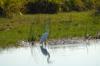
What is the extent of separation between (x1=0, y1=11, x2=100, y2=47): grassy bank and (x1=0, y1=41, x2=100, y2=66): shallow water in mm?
1403

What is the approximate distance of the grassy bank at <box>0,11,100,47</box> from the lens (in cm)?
2116

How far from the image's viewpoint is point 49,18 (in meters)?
24.6

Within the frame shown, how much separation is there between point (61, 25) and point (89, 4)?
20.3 ft

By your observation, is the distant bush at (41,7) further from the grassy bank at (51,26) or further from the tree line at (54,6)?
the grassy bank at (51,26)

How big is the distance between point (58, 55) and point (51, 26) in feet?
17.4

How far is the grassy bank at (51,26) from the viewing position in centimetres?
2116

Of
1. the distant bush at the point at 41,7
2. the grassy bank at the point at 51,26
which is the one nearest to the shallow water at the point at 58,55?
the grassy bank at the point at 51,26

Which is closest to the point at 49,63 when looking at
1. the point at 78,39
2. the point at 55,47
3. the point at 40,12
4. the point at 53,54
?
the point at 53,54

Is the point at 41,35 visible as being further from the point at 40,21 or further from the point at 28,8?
the point at 28,8

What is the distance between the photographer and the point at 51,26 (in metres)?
22.8

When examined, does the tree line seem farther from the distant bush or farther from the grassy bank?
the grassy bank

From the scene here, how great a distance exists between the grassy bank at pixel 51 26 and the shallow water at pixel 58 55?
1.40m

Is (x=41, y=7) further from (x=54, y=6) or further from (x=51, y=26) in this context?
(x=51, y=26)

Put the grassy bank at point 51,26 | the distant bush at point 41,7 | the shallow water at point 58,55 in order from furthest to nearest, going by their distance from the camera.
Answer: the distant bush at point 41,7, the grassy bank at point 51,26, the shallow water at point 58,55
